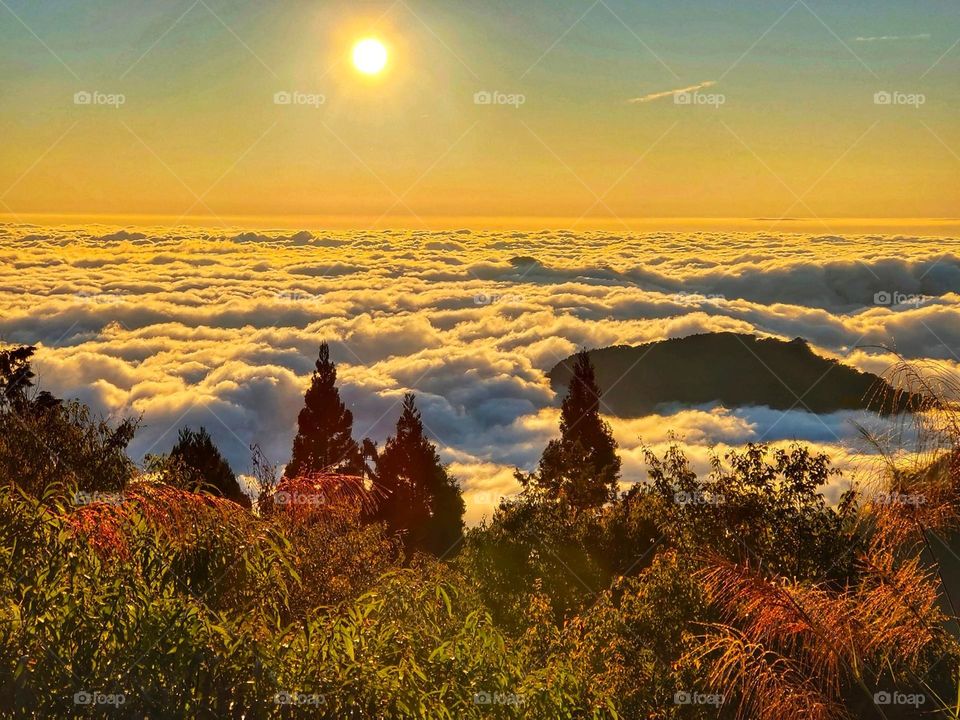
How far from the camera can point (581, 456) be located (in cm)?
6253

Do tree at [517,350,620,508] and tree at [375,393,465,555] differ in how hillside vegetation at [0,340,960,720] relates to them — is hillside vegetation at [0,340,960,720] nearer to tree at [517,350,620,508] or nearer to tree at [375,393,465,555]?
tree at [517,350,620,508]

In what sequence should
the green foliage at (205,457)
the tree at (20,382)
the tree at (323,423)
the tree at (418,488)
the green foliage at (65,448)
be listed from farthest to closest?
A: the tree at (323,423)
the tree at (418,488)
the green foliage at (205,457)
the tree at (20,382)
the green foliage at (65,448)

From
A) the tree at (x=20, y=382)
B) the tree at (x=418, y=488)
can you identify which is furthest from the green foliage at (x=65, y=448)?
the tree at (x=418, y=488)

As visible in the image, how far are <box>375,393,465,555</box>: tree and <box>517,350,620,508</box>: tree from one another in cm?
788

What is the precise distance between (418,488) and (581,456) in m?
10.6

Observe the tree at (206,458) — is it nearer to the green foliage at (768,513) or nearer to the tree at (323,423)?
the tree at (323,423)

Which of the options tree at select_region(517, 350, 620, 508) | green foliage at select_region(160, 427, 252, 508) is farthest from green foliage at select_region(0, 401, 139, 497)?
tree at select_region(517, 350, 620, 508)

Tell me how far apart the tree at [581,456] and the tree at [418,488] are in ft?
25.8

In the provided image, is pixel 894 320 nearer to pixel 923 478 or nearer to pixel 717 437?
pixel 717 437

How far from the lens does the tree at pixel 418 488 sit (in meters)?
63.0

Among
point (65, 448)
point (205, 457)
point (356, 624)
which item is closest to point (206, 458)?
point (205, 457)

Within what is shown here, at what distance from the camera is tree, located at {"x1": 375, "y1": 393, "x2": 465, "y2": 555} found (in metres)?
63.0

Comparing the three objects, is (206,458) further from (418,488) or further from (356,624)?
(356,624)

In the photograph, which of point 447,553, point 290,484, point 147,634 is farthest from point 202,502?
point 447,553
